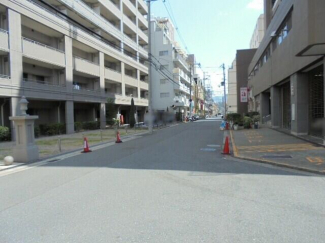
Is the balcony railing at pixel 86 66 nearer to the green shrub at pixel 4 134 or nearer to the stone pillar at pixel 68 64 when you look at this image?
the stone pillar at pixel 68 64

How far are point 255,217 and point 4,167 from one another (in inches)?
359

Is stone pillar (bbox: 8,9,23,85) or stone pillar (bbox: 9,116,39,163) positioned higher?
stone pillar (bbox: 8,9,23,85)

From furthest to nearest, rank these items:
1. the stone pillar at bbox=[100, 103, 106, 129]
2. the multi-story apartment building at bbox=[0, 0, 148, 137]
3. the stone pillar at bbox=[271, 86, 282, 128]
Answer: the stone pillar at bbox=[100, 103, 106, 129]
the stone pillar at bbox=[271, 86, 282, 128]
the multi-story apartment building at bbox=[0, 0, 148, 137]

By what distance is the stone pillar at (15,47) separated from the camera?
20938mm

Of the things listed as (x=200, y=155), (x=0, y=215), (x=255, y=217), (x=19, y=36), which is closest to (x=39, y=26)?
(x=19, y=36)

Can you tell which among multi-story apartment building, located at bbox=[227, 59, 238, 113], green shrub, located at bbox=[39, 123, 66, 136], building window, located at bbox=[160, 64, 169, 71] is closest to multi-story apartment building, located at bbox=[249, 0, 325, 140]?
green shrub, located at bbox=[39, 123, 66, 136]

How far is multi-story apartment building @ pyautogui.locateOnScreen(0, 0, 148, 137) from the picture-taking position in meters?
21.3

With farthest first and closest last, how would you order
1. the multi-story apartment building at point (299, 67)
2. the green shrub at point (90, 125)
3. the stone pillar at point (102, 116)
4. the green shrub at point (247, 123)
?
the stone pillar at point (102, 116) < the green shrub at point (90, 125) < the green shrub at point (247, 123) < the multi-story apartment building at point (299, 67)

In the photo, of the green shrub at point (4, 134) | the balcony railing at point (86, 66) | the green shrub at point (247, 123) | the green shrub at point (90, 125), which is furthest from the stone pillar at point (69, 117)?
the green shrub at point (247, 123)

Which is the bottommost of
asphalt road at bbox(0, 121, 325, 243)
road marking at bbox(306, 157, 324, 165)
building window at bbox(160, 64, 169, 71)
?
asphalt road at bbox(0, 121, 325, 243)

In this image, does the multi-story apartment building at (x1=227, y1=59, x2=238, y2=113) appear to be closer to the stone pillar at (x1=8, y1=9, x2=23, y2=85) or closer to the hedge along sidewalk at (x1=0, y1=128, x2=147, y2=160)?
the hedge along sidewalk at (x1=0, y1=128, x2=147, y2=160)

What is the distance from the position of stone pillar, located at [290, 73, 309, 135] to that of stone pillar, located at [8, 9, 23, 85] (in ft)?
62.4

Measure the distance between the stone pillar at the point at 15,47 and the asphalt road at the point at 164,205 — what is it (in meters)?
14.5

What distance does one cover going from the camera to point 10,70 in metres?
20.8
